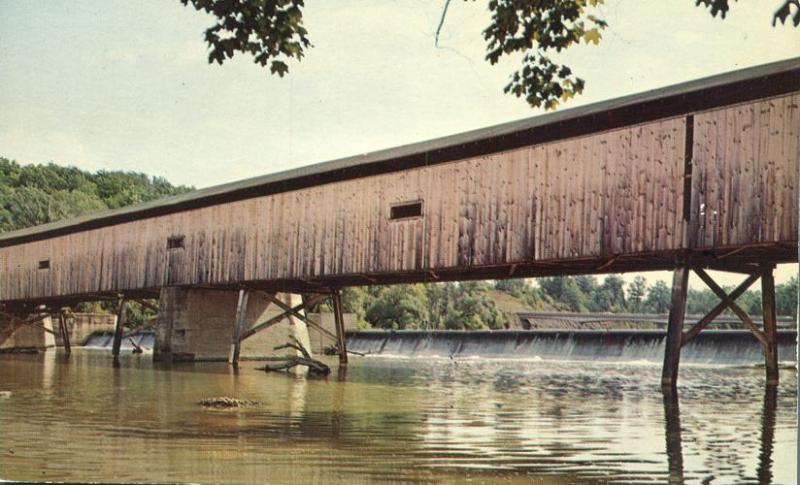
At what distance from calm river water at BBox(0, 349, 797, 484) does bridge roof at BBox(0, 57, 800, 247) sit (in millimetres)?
4225

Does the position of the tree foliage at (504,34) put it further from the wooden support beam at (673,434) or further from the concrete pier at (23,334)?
the concrete pier at (23,334)

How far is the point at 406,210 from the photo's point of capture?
18.0 m

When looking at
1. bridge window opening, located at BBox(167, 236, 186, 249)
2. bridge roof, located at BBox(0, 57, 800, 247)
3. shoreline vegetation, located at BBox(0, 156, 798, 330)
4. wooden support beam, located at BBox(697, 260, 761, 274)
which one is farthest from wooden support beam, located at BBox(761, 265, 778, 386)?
bridge window opening, located at BBox(167, 236, 186, 249)

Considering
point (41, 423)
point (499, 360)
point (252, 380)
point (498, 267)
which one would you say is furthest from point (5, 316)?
point (41, 423)

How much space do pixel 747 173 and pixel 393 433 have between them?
22.5ft

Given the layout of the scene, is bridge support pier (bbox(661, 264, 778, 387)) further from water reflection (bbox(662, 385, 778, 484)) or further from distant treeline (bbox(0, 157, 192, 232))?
distant treeline (bbox(0, 157, 192, 232))

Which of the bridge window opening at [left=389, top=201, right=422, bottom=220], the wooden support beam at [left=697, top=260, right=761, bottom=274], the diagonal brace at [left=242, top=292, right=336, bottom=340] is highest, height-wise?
the bridge window opening at [left=389, top=201, right=422, bottom=220]

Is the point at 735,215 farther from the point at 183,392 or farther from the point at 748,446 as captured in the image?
the point at 183,392

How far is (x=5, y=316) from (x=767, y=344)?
2776cm

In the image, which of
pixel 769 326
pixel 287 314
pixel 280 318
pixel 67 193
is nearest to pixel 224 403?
pixel 769 326

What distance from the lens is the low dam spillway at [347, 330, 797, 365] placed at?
24.1m

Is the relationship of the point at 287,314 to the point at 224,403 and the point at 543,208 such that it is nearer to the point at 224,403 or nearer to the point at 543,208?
the point at 543,208

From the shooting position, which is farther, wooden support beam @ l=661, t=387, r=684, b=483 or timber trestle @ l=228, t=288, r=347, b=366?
timber trestle @ l=228, t=288, r=347, b=366

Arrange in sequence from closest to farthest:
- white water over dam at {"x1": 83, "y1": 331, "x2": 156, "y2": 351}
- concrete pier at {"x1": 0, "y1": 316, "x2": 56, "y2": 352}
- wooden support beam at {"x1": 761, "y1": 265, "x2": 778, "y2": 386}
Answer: wooden support beam at {"x1": 761, "y1": 265, "x2": 778, "y2": 386}
concrete pier at {"x1": 0, "y1": 316, "x2": 56, "y2": 352}
white water over dam at {"x1": 83, "y1": 331, "x2": 156, "y2": 351}
